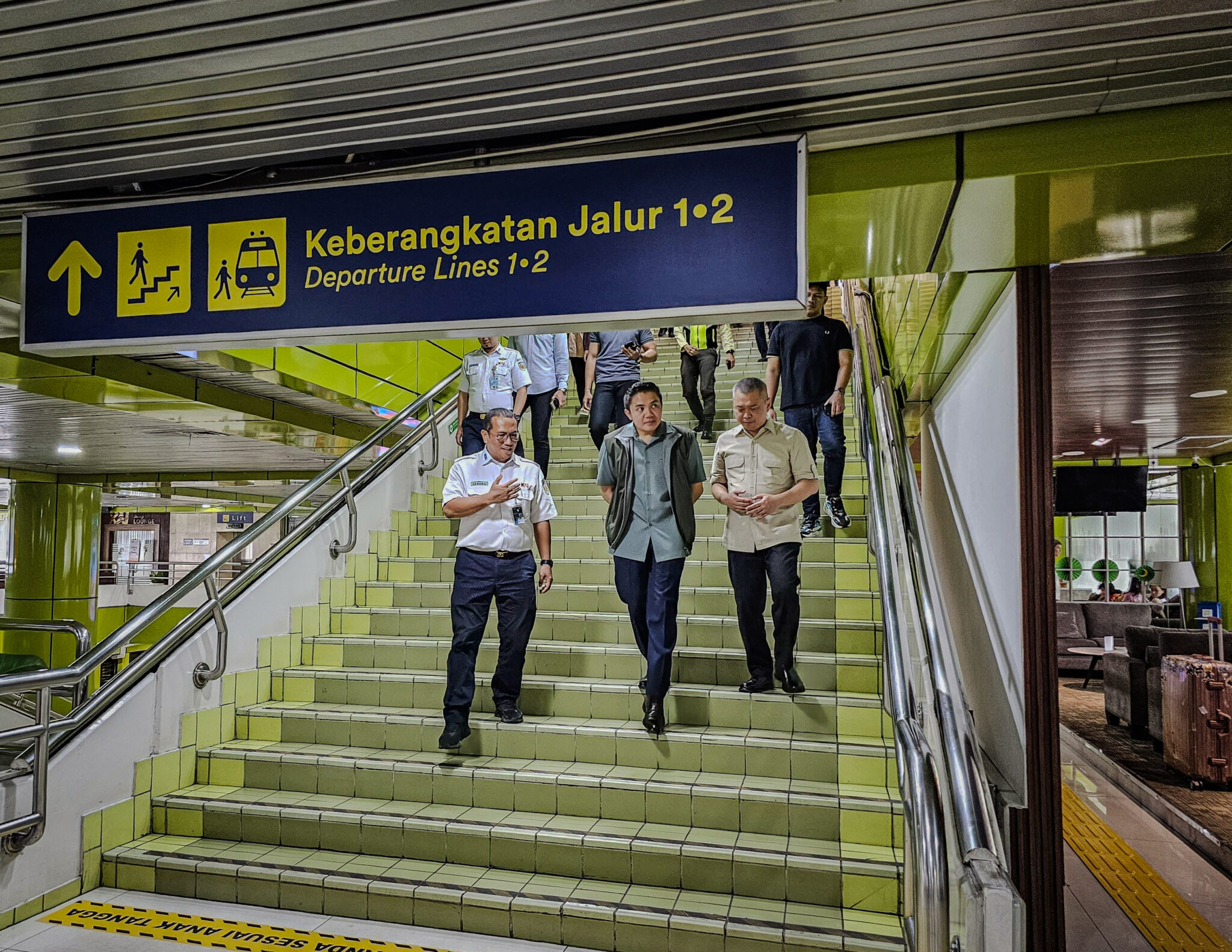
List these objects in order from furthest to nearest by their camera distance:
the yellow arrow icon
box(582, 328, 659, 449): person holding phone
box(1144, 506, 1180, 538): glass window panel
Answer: box(1144, 506, 1180, 538): glass window panel < box(582, 328, 659, 449): person holding phone < the yellow arrow icon

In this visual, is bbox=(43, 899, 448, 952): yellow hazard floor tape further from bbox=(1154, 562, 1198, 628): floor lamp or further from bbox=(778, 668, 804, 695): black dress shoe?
bbox=(1154, 562, 1198, 628): floor lamp

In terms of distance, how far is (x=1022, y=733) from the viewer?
3717 millimetres

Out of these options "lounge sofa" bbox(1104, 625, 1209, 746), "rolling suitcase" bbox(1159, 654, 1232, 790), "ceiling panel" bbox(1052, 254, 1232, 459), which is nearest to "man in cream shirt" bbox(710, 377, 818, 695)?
"ceiling panel" bbox(1052, 254, 1232, 459)

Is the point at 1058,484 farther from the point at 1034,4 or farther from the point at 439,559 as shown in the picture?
the point at 1034,4

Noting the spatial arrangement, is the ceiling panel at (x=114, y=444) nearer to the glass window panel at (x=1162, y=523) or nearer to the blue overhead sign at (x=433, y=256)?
the blue overhead sign at (x=433, y=256)

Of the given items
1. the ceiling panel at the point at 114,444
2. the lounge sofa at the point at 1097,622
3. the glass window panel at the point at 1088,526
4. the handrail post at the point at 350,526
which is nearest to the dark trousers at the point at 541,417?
the handrail post at the point at 350,526

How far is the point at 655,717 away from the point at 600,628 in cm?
107

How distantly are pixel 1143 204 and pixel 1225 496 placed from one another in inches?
541

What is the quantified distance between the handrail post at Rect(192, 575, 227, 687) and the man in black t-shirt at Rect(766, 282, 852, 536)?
3366mm

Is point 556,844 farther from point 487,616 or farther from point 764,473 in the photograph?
point 764,473

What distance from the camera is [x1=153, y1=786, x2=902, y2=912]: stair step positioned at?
3.55 m

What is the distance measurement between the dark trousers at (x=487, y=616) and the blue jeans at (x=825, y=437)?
203 cm

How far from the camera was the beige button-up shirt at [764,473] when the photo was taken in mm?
4508

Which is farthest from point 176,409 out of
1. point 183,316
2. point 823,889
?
point 823,889
